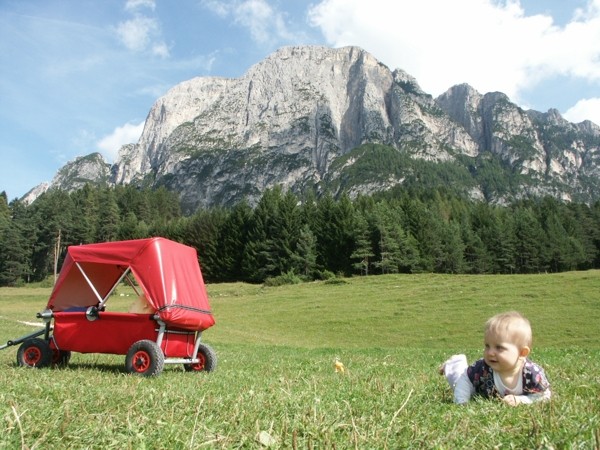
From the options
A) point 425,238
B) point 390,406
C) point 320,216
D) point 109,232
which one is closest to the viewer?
point 390,406

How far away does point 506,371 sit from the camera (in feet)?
14.6

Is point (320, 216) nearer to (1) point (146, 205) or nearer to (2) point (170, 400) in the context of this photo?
(1) point (146, 205)

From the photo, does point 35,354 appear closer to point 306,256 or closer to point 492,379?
point 492,379

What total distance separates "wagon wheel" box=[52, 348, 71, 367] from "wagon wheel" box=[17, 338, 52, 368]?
237 mm

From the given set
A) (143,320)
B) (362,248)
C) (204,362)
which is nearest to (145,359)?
(143,320)

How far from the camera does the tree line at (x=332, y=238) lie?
3479 inches

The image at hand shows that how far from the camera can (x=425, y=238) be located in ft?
312

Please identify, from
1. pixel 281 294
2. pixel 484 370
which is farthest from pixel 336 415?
pixel 281 294

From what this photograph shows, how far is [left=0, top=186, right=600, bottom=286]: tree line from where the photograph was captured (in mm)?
88375

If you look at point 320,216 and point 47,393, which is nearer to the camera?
point 47,393

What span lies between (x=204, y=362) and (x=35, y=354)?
11.8ft

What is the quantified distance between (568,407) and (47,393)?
5.00 metres

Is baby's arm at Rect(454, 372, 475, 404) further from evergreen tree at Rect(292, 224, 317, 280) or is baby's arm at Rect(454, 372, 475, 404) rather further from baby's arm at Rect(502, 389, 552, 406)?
evergreen tree at Rect(292, 224, 317, 280)

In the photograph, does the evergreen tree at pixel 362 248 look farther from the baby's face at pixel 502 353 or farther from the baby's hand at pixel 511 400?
the baby's hand at pixel 511 400
